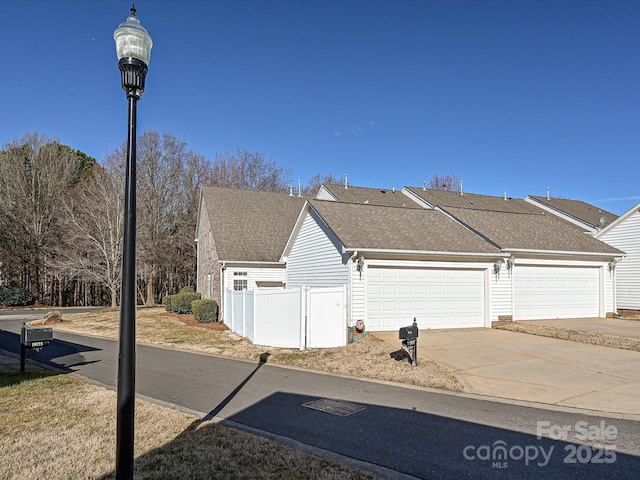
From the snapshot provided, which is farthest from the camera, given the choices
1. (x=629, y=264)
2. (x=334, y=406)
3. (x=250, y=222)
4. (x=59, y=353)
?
(x=250, y=222)

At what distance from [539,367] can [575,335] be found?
4.73 metres

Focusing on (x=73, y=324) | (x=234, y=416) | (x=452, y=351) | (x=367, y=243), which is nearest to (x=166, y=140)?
(x=73, y=324)

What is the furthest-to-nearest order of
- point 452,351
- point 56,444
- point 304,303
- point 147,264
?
point 147,264 → point 304,303 → point 452,351 → point 56,444

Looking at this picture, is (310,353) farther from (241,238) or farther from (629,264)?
(629,264)

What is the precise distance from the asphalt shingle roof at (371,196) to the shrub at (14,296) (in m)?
23.8

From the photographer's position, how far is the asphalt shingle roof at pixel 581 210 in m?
31.5

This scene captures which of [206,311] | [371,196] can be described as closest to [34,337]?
[206,311]

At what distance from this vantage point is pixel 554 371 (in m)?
10.0

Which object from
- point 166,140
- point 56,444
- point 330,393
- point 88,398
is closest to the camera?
point 56,444

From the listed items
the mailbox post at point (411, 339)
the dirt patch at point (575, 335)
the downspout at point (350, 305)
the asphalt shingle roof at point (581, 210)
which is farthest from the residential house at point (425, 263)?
the asphalt shingle roof at point (581, 210)

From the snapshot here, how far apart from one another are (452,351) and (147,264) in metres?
Result: 27.7

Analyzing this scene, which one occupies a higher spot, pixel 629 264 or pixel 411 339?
pixel 629 264

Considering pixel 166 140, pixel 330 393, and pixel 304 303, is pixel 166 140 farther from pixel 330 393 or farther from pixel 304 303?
pixel 330 393

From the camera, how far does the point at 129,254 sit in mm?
4211
